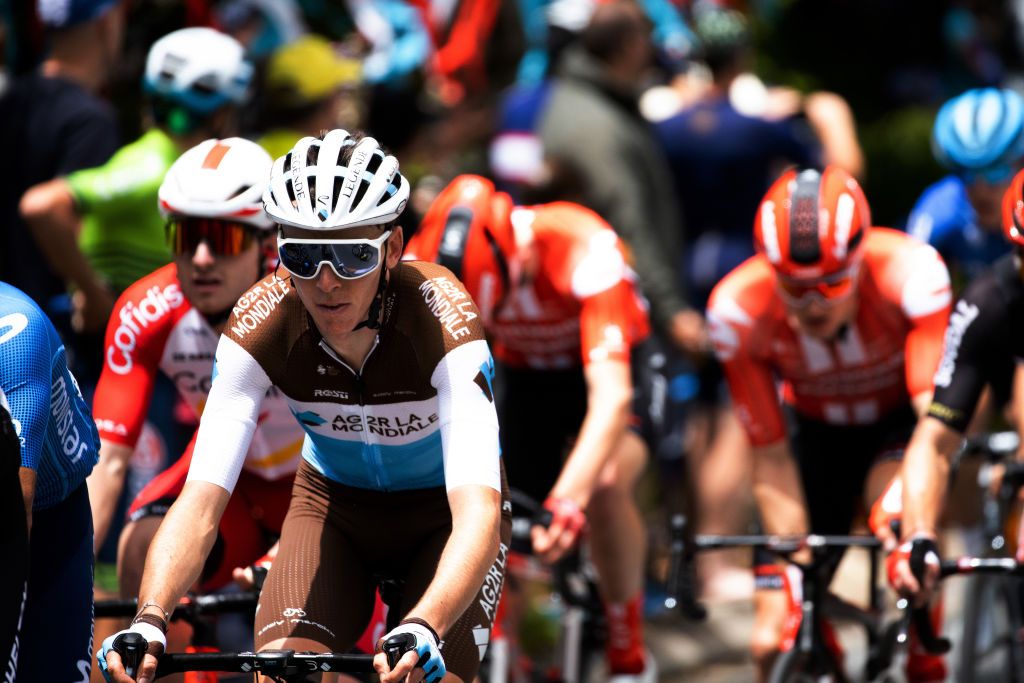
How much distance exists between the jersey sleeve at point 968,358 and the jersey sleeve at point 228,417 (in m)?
2.45

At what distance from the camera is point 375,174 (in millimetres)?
4652

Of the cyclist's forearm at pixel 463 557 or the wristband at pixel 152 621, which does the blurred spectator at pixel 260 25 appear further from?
the wristband at pixel 152 621

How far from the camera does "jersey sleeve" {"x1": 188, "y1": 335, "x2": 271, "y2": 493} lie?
4664 mm

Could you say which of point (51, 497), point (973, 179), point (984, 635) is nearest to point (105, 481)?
point (51, 497)

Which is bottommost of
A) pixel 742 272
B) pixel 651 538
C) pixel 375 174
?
pixel 651 538

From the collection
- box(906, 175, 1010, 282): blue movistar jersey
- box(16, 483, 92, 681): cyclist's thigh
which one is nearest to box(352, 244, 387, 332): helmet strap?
box(16, 483, 92, 681): cyclist's thigh

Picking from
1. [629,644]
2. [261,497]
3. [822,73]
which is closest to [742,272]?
[629,644]

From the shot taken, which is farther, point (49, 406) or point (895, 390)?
point (895, 390)

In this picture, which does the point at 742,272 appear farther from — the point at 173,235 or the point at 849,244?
the point at 173,235

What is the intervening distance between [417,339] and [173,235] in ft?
4.64

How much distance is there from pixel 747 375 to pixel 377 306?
2404 millimetres

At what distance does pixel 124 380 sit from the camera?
18.8 ft

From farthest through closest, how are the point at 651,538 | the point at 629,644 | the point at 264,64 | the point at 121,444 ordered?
the point at 651,538 → the point at 264,64 → the point at 629,644 → the point at 121,444

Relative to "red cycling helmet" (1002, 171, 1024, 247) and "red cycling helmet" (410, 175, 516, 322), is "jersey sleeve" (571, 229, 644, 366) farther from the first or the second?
"red cycling helmet" (1002, 171, 1024, 247)
